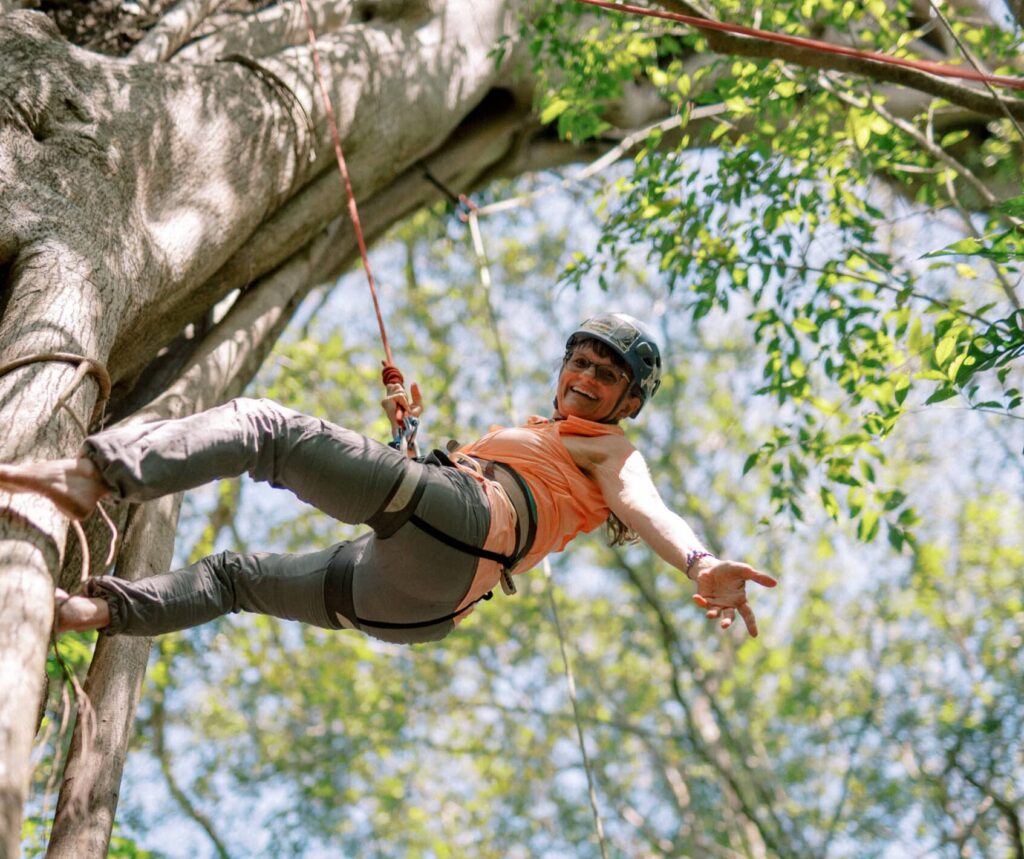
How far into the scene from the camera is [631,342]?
3348 mm

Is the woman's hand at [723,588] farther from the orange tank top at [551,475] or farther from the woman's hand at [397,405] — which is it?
the woman's hand at [397,405]

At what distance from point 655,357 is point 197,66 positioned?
6.81 feet

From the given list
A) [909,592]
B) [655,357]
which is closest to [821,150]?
[655,357]

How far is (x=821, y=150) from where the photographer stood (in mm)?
4832

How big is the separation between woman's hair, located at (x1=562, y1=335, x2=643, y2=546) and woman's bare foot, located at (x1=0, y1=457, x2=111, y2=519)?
4.87ft

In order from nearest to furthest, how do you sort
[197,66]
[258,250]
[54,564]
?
1. [54,564]
2. [197,66]
3. [258,250]

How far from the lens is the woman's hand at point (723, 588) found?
2.54 meters

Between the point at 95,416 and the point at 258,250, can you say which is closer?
the point at 95,416

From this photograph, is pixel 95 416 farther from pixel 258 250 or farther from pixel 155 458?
pixel 258 250

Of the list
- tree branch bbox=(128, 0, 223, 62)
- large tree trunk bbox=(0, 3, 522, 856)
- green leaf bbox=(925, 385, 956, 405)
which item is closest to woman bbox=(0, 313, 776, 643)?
large tree trunk bbox=(0, 3, 522, 856)

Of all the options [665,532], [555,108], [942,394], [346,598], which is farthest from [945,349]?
[555,108]

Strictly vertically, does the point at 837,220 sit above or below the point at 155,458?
above

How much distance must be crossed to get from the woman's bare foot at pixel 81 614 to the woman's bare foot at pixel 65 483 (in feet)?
1.11

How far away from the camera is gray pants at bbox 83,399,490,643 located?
2225 mm
